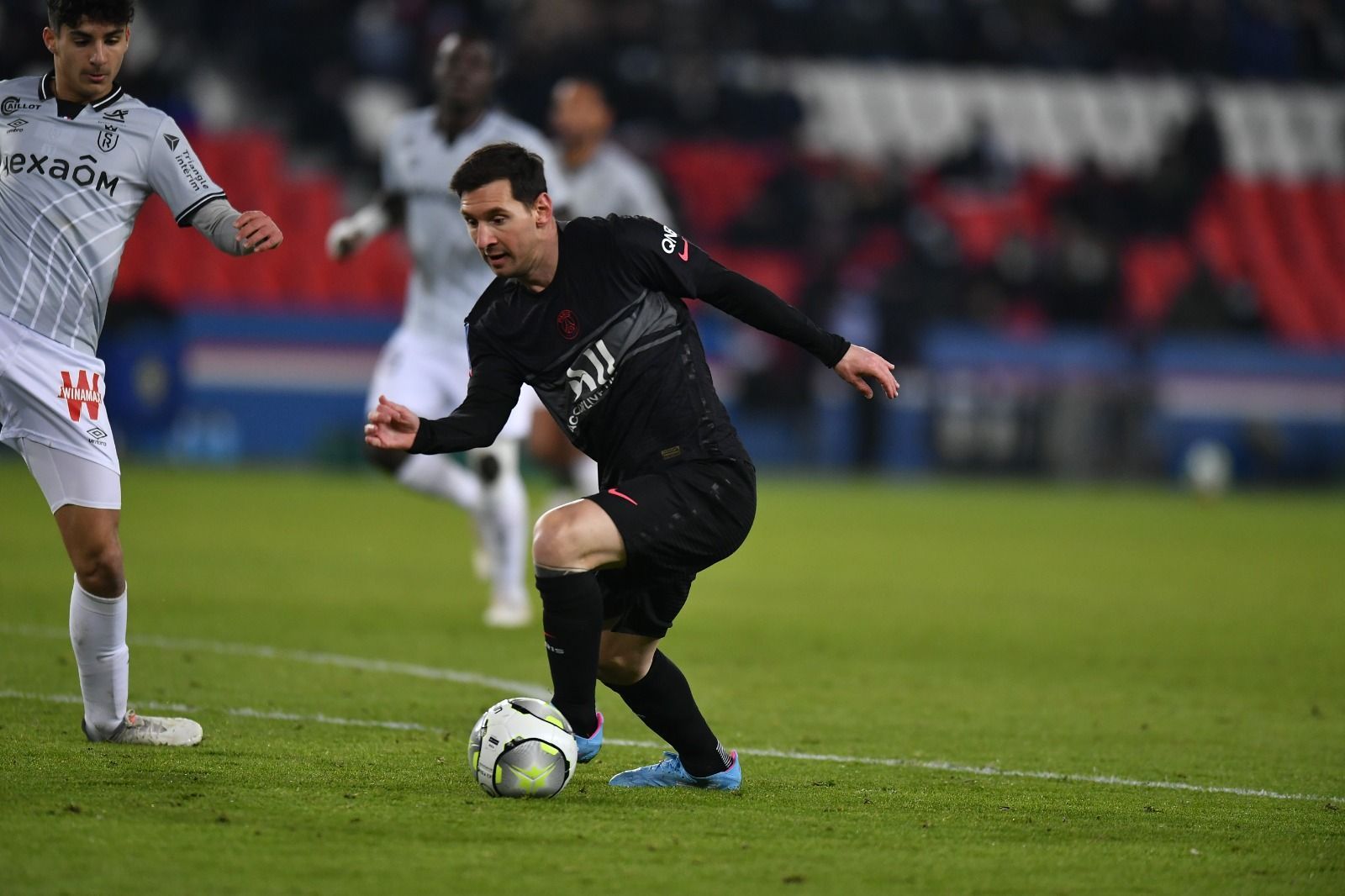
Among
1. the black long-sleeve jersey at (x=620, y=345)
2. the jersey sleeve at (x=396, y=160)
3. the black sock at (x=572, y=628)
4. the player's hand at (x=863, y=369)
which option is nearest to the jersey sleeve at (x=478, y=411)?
the black long-sleeve jersey at (x=620, y=345)

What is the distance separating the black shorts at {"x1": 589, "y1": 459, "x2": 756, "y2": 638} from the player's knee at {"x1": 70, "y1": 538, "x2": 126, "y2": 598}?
1.52 metres

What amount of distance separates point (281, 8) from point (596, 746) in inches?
767

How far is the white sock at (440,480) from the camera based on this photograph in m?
9.20

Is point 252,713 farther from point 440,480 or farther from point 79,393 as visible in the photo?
point 440,480

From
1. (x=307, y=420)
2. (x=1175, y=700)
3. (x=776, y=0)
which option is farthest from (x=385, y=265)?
(x=1175, y=700)

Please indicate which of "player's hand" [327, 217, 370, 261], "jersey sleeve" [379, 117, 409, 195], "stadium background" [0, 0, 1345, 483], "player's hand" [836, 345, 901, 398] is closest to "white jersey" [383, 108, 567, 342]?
"jersey sleeve" [379, 117, 409, 195]

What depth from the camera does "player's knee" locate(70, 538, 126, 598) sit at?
5344mm

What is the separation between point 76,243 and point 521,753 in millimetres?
2078

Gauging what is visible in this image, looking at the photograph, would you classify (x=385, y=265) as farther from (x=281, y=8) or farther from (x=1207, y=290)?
(x=1207, y=290)

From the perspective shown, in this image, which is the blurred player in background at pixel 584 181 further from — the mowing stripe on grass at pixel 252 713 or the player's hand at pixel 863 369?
the player's hand at pixel 863 369

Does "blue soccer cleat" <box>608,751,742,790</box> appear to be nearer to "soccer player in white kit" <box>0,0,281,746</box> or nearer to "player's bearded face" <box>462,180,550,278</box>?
"player's bearded face" <box>462,180,550,278</box>

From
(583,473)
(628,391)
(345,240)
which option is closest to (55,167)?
(628,391)

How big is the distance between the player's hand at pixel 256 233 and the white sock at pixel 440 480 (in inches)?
151

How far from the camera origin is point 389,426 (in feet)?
15.7
